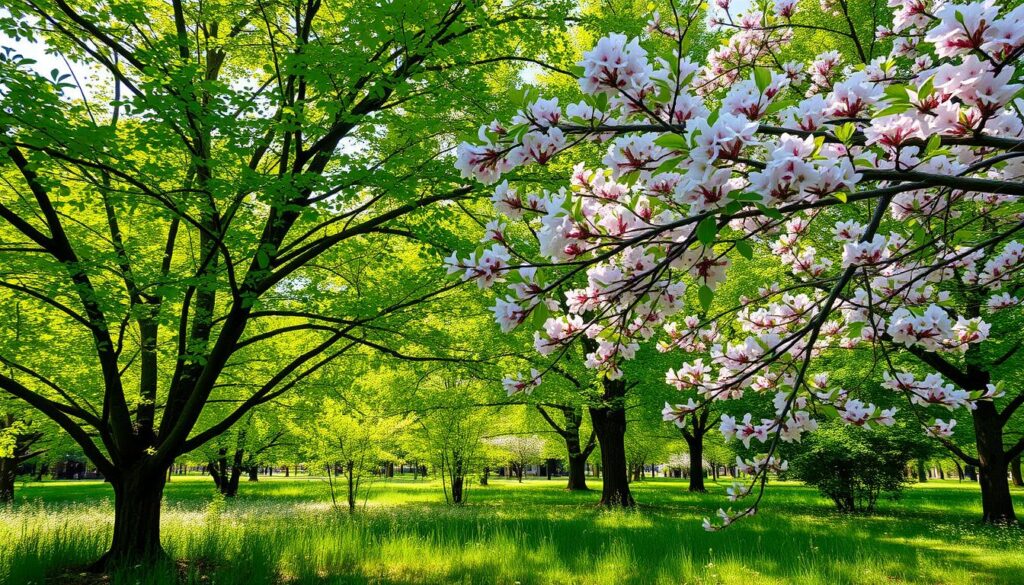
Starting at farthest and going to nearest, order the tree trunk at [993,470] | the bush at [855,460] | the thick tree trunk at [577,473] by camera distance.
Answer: the thick tree trunk at [577,473]
the bush at [855,460]
the tree trunk at [993,470]

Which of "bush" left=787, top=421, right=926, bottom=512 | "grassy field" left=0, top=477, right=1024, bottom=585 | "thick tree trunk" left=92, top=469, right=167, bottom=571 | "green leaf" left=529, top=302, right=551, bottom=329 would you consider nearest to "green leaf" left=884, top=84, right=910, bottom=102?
"green leaf" left=529, top=302, right=551, bottom=329

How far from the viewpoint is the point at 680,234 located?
2.16 metres

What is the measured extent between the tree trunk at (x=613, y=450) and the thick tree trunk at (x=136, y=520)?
10.0 m

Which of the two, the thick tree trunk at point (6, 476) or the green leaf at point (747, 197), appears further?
the thick tree trunk at point (6, 476)

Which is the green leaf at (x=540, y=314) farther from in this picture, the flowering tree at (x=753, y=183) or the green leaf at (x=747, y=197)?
the green leaf at (x=747, y=197)

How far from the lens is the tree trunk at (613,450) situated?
1430cm

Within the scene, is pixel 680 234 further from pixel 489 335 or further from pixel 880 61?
pixel 489 335

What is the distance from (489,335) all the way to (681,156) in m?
10.5

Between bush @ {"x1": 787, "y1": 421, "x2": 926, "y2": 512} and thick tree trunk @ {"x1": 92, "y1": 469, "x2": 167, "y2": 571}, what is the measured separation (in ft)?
47.2

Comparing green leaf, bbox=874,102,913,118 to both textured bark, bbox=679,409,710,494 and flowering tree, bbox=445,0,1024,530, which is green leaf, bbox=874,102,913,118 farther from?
textured bark, bbox=679,409,710,494

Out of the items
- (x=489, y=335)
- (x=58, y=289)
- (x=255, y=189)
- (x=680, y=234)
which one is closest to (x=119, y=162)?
(x=255, y=189)

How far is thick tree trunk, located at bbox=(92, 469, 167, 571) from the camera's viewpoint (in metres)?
6.75

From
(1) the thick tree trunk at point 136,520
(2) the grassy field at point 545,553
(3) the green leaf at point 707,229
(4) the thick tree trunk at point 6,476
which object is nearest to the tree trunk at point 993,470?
(2) the grassy field at point 545,553

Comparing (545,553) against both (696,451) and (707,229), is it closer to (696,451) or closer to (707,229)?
(707,229)
